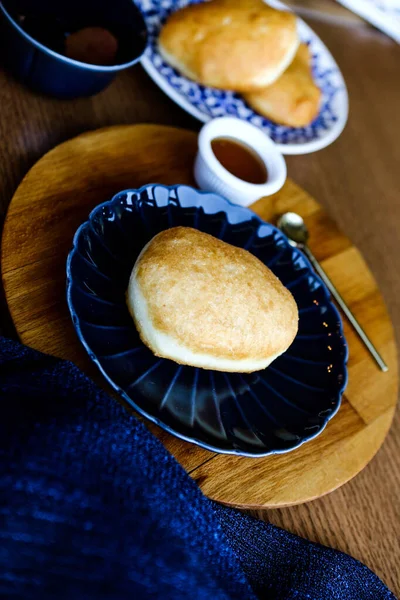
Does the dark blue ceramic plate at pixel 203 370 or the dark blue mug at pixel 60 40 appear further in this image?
the dark blue mug at pixel 60 40

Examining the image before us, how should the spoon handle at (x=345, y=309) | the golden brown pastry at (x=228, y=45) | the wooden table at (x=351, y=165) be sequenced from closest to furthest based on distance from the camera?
the wooden table at (x=351, y=165), the spoon handle at (x=345, y=309), the golden brown pastry at (x=228, y=45)

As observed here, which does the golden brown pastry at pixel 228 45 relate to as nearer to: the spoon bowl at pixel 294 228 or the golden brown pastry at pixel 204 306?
the spoon bowl at pixel 294 228

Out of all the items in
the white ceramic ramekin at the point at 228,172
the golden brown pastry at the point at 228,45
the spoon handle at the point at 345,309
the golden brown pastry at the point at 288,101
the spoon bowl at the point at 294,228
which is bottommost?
the spoon handle at the point at 345,309

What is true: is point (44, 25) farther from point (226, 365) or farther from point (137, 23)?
point (226, 365)

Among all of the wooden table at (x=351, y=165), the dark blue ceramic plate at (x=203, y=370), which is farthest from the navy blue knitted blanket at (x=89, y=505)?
the wooden table at (x=351, y=165)

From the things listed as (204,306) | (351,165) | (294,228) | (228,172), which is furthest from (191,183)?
(351,165)

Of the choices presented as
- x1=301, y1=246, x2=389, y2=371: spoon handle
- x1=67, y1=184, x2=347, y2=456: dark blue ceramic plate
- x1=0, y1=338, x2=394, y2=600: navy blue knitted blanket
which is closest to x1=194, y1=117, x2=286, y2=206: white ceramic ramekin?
x1=67, y1=184, x2=347, y2=456: dark blue ceramic plate

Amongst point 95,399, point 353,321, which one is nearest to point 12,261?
point 95,399
